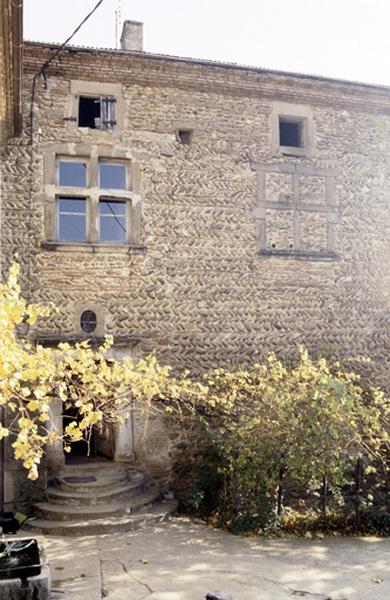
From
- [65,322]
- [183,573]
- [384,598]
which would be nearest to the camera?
[384,598]

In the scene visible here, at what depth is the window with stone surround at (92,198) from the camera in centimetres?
990

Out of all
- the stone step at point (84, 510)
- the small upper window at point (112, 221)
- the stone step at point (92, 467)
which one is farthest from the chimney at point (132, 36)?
the stone step at point (84, 510)

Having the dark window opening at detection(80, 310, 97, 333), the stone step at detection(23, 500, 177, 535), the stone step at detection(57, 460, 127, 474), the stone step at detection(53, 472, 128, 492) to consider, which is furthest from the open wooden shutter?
the stone step at detection(23, 500, 177, 535)

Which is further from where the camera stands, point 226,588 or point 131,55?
point 131,55

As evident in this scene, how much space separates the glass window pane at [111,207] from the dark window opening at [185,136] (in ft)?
5.52

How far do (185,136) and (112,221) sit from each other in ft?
7.16

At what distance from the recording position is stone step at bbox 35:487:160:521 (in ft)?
26.6

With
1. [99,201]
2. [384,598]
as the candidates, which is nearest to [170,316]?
[99,201]

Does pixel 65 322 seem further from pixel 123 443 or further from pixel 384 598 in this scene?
pixel 384 598

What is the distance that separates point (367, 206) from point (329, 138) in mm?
1582

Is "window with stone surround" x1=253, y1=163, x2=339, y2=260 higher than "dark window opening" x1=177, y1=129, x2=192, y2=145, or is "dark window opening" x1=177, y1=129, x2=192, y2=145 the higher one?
"dark window opening" x1=177, y1=129, x2=192, y2=145

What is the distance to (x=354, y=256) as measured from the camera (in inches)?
440

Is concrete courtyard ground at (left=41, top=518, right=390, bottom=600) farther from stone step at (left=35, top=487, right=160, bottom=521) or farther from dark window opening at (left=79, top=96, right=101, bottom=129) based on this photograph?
dark window opening at (left=79, top=96, right=101, bottom=129)

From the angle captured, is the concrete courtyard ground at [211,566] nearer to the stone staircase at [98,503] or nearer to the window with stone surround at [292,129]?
the stone staircase at [98,503]
